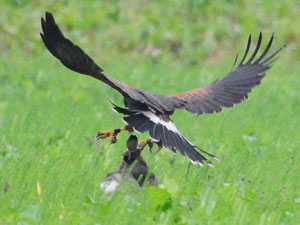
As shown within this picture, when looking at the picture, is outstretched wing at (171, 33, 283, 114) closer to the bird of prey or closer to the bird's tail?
the bird of prey

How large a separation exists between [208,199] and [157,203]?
12.3 inches

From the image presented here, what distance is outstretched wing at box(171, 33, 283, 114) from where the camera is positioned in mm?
6637

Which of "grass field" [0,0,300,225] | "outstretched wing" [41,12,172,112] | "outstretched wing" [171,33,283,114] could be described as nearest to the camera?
"grass field" [0,0,300,225]

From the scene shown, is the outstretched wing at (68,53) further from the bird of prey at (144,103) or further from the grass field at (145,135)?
the grass field at (145,135)

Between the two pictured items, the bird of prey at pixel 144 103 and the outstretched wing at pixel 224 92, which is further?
the outstretched wing at pixel 224 92

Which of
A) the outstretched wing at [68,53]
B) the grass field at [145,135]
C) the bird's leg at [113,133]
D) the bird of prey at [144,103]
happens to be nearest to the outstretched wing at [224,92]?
the bird of prey at [144,103]

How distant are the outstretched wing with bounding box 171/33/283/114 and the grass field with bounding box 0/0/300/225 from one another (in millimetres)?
404

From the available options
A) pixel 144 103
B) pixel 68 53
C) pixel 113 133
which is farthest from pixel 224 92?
pixel 68 53

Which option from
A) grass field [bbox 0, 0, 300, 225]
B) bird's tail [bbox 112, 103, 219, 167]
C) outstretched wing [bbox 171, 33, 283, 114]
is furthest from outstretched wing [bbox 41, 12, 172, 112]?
outstretched wing [bbox 171, 33, 283, 114]

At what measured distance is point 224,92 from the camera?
7.14 meters

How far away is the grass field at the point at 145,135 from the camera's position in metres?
5.04

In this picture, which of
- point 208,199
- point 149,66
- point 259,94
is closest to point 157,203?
point 208,199

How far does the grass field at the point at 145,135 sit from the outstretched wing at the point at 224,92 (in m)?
0.40

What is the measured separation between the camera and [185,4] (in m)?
16.5
